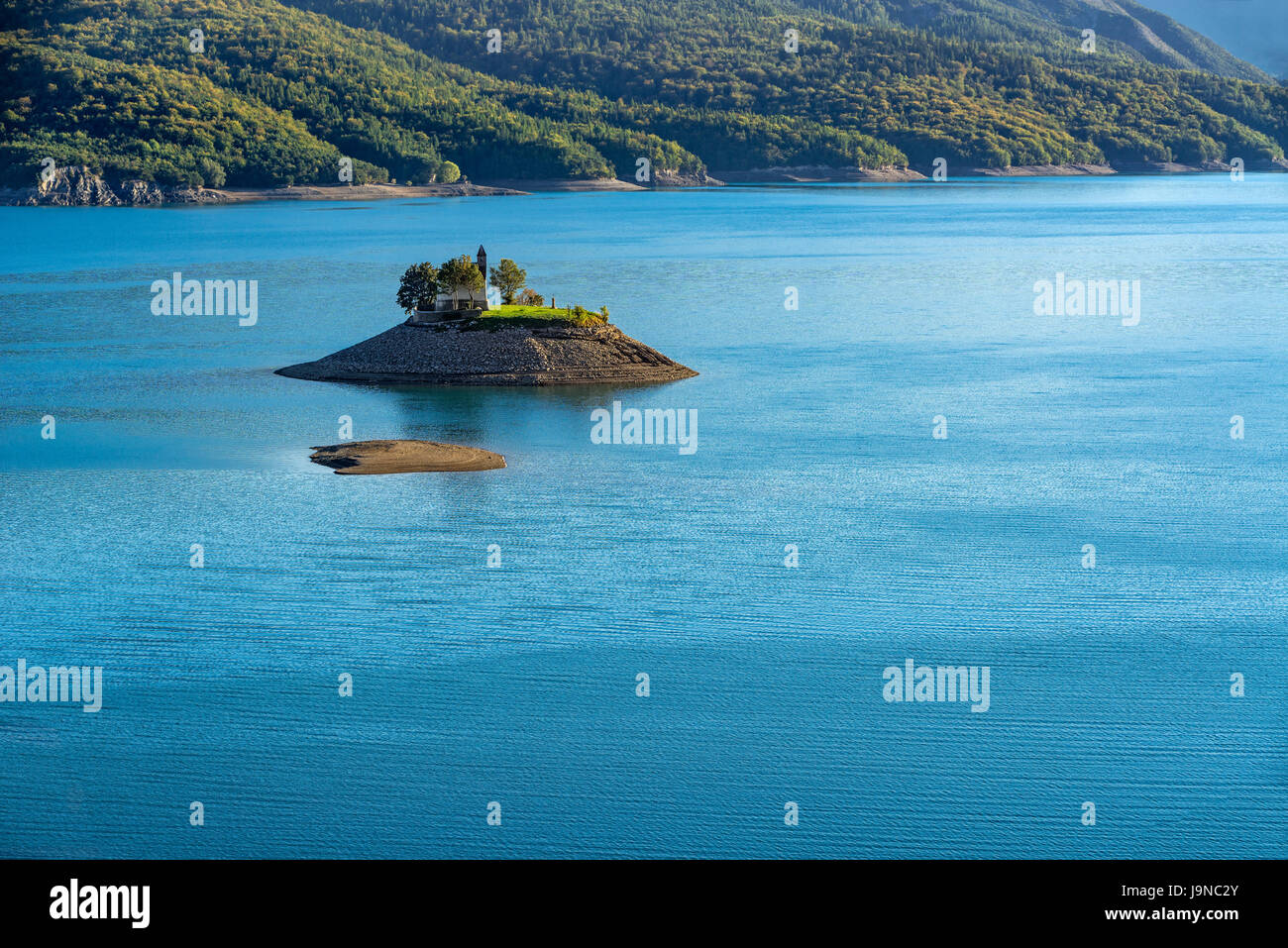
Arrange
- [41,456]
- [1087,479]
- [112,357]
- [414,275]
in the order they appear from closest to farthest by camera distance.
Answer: [1087,479]
[41,456]
[414,275]
[112,357]

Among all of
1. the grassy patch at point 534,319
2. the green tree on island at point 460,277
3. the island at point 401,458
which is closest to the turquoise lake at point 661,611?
the island at point 401,458

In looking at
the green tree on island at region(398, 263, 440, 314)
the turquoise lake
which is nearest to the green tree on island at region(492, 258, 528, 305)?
the green tree on island at region(398, 263, 440, 314)

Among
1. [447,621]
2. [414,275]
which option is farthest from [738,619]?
[414,275]

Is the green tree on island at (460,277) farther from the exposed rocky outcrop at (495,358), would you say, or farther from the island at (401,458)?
the island at (401,458)

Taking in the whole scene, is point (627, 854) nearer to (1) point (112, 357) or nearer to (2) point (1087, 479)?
(2) point (1087, 479)

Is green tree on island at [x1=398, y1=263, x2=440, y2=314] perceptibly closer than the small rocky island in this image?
No

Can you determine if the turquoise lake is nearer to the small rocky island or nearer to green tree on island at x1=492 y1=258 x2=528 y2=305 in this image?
the small rocky island
